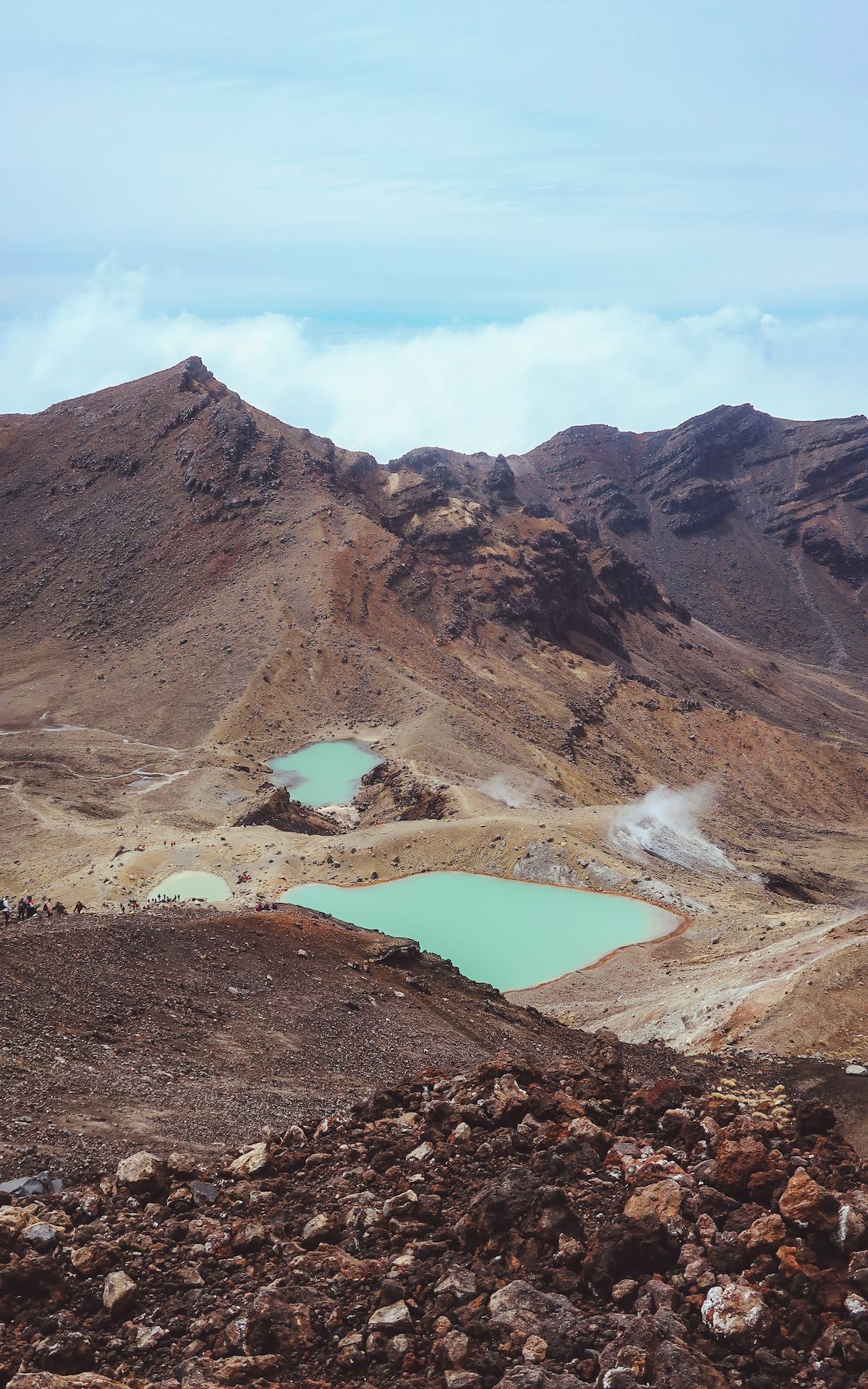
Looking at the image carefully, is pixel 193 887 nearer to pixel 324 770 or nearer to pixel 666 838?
pixel 666 838

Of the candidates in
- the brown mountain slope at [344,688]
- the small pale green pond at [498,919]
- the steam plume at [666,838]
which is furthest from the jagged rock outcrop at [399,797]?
the small pale green pond at [498,919]

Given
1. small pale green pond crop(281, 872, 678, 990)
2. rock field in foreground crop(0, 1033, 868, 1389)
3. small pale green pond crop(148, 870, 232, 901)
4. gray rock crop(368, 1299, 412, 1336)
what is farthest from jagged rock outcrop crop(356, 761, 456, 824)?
gray rock crop(368, 1299, 412, 1336)

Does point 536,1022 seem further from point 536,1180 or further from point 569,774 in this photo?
point 569,774

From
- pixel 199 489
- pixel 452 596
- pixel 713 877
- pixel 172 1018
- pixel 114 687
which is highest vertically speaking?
pixel 199 489

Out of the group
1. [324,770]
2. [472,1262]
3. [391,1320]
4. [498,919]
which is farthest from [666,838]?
[391,1320]

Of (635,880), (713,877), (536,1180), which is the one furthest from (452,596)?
(536,1180)

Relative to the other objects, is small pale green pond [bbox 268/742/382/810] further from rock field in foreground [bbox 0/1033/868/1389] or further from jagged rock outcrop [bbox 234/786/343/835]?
rock field in foreground [bbox 0/1033/868/1389]
